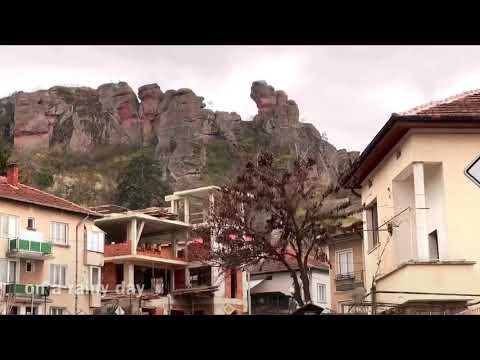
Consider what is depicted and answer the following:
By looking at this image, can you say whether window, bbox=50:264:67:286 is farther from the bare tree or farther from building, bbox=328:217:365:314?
the bare tree

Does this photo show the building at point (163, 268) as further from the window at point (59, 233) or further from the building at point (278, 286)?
the window at point (59, 233)

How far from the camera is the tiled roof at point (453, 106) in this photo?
20.8 m

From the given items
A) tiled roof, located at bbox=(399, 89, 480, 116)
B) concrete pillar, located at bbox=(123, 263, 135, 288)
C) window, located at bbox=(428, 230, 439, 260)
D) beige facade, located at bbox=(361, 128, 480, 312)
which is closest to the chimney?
concrete pillar, located at bbox=(123, 263, 135, 288)

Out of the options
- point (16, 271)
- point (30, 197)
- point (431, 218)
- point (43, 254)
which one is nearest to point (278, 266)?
point (43, 254)

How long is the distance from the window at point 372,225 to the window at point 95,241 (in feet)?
85.7

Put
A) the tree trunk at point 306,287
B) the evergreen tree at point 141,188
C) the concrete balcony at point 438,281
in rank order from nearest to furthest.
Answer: the concrete balcony at point 438,281, the tree trunk at point 306,287, the evergreen tree at point 141,188

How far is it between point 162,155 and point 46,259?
65.0 m

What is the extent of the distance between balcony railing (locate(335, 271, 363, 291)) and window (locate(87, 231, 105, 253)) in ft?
55.8

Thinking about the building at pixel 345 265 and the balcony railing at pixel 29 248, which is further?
the balcony railing at pixel 29 248

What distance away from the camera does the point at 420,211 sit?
68.4 feet

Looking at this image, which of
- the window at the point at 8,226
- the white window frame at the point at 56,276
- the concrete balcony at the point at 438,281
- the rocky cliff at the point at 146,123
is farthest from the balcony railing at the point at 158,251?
the rocky cliff at the point at 146,123

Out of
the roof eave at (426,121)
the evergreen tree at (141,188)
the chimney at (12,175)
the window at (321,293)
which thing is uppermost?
the evergreen tree at (141,188)
